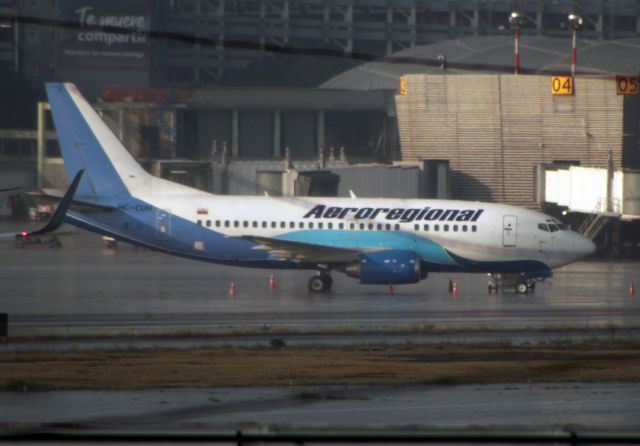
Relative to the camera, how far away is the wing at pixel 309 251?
41344 mm

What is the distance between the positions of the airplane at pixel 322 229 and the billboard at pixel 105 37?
238 feet

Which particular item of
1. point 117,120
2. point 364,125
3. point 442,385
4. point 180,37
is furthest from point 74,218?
point 364,125

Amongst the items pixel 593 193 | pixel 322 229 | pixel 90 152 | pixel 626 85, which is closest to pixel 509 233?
pixel 322 229

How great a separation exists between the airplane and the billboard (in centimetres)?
7249

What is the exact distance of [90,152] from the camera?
144ft

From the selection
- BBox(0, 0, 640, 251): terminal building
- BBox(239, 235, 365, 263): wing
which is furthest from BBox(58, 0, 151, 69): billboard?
BBox(239, 235, 365, 263): wing

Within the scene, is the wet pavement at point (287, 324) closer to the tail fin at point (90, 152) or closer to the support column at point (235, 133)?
the tail fin at point (90, 152)

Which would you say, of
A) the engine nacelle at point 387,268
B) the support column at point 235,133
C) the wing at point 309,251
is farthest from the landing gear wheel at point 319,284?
the support column at point 235,133

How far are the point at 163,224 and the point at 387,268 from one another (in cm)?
829

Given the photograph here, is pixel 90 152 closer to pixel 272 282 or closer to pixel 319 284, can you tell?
pixel 272 282

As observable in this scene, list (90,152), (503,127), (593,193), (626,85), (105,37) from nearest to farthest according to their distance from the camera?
(626,85) → (90,152) → (593,193) → (503,127) → (105,37)

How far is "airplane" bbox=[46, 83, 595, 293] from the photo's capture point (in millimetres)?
42219

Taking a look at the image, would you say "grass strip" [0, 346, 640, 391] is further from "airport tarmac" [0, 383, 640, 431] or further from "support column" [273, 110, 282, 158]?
"support column" [273, 110, 282, 158]

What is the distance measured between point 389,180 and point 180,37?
45684 millimetres
